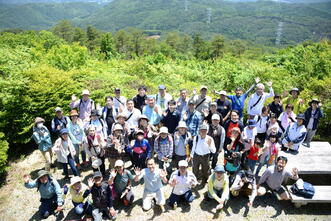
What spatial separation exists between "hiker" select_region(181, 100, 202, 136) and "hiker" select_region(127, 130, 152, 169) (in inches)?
57.9

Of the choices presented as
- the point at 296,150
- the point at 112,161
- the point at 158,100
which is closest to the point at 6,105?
the point at 112,161

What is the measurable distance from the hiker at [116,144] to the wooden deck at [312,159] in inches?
193

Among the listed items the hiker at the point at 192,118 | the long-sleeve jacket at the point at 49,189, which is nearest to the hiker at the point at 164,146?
the hiker at the point at 192,118

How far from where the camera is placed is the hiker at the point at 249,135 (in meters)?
6.56

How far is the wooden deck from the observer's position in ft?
21.4

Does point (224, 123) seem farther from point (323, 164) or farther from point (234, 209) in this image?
point (323, 164)

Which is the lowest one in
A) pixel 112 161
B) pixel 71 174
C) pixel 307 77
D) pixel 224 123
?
pixel 71 174

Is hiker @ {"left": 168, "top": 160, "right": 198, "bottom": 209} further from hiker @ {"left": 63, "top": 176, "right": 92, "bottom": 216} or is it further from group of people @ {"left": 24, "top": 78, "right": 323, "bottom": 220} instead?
hiker @ {"left": 63, "top": 176, "right": 92, "bottom": 216}

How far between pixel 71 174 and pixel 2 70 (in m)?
5.17

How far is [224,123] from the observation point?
23.6ft

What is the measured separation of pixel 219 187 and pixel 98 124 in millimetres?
3966

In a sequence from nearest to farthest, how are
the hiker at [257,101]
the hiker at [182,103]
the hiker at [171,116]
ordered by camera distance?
1. the hiker at [171,116]
2. the hiker at [182,103]
3. the hiker at [257,101]

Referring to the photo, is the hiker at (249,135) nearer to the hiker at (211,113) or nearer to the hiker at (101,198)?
the hiker at (211,113)

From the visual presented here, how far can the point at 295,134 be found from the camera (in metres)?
6.98
